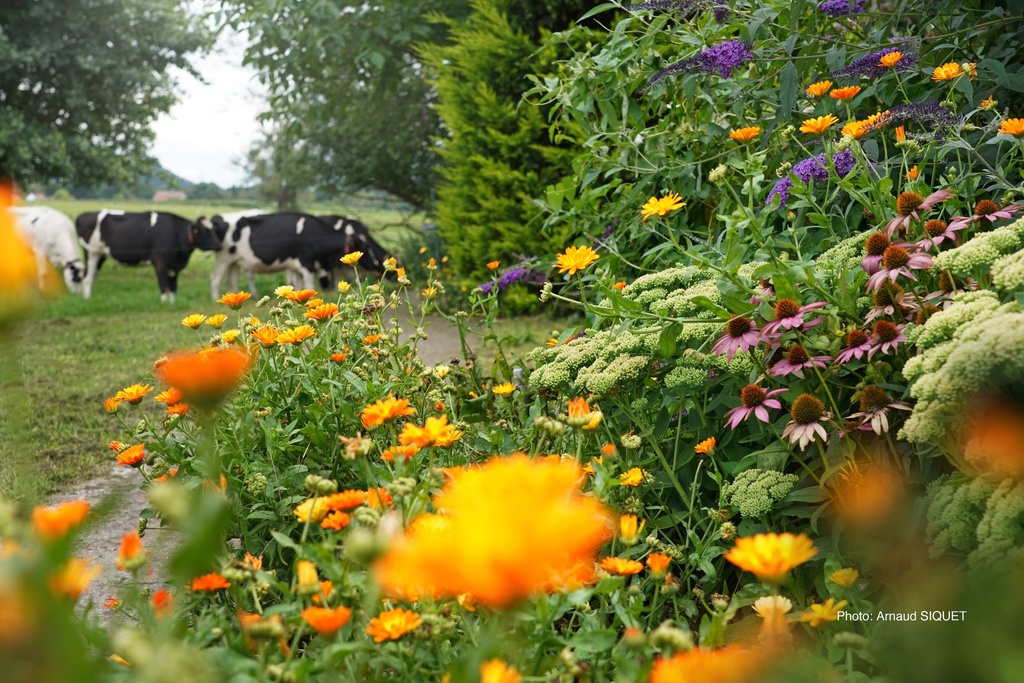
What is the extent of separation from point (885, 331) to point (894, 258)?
0.15 meters

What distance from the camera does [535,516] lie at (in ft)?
1.98

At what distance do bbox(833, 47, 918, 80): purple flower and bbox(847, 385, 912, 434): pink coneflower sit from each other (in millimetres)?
1152

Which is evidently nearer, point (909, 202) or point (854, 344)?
point (854, 344)

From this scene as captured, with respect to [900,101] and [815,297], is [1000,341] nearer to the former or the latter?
[815,297]

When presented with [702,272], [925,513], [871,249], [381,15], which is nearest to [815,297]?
[871,249]

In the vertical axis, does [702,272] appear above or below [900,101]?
below

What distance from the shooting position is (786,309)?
1452mm

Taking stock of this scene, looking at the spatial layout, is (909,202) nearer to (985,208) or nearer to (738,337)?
(985,208)

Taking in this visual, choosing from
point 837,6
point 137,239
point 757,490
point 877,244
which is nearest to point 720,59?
point 837,6

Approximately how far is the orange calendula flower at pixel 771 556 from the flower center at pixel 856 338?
0.71m

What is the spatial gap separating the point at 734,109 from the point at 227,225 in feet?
26.1

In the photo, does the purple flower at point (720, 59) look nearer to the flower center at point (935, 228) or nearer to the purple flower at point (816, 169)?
the purple flower at point (816, 169)

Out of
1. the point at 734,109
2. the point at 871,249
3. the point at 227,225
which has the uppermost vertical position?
the point at 734,109

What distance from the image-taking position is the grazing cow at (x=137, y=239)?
393 inches
